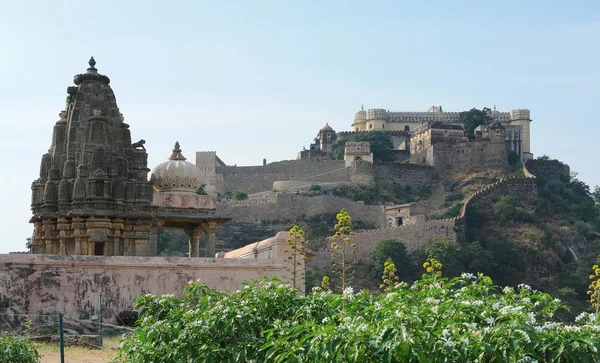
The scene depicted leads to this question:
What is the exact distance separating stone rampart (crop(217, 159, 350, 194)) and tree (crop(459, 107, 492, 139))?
41.5 feet

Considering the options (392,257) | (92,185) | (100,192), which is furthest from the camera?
(392,257)

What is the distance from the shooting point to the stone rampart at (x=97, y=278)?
48.0 ft

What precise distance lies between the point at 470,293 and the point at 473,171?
219ft

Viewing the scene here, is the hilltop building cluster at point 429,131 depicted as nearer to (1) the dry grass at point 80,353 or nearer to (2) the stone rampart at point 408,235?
(2) the stone rampart at point 408,235

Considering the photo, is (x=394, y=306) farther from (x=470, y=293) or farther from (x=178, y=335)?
(x=178, y=335)

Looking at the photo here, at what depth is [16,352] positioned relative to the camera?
10648 millimetres

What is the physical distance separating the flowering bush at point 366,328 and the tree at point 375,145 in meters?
68.1

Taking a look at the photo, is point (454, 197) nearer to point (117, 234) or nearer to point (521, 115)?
point (521, 115)

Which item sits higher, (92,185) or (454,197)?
(454,197)

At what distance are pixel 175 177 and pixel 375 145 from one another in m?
60.0

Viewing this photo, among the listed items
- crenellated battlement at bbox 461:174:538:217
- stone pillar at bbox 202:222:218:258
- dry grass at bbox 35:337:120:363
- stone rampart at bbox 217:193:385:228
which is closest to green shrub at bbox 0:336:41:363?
dry grass at bbox 35:337:120:363

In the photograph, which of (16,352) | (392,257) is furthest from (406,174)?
(16,352)

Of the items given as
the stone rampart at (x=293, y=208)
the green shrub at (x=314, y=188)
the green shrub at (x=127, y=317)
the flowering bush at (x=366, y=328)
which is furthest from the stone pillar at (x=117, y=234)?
the green shrub at (x=314, y=188)

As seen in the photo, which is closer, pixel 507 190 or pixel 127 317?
pixel 127 317
